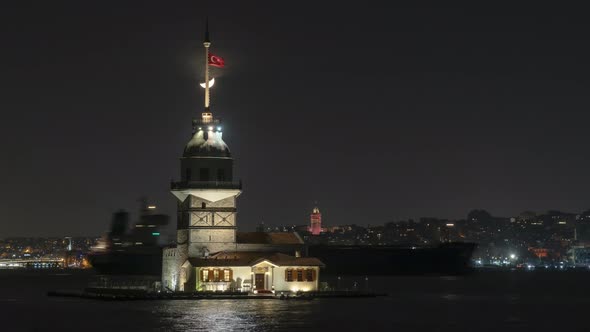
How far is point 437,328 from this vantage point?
70250mm

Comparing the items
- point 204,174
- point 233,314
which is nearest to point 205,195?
point 204,174

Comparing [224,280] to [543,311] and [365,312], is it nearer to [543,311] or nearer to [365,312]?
[365,312]

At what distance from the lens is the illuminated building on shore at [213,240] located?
3433 inches

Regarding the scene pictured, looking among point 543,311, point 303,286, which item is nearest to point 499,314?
point 543,311

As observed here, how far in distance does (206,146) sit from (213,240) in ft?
23.9

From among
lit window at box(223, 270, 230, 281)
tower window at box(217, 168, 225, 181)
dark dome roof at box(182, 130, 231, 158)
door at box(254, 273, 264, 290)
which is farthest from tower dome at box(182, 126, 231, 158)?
door at box(254, 273, 264, 290)

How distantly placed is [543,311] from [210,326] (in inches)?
1289

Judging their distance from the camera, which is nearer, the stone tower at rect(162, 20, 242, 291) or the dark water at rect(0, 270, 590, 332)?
the dark water at rect(0, 270, 590, 332)

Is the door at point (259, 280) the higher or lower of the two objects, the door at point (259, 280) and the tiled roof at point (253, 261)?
the lower

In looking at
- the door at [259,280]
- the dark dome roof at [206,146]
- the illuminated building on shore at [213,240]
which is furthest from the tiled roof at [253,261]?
the dark dome roof at [206,146]

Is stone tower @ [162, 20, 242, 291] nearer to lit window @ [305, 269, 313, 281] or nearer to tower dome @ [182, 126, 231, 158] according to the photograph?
tower dome @ [182, 126, 231, 158]

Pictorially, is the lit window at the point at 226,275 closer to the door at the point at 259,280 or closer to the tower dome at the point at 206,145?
the door at the point at 259,280

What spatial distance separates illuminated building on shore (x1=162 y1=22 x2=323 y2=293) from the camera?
87.2m

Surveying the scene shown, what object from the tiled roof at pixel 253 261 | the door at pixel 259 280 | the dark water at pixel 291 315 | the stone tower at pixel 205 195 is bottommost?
the dark water at pixel 291 315
